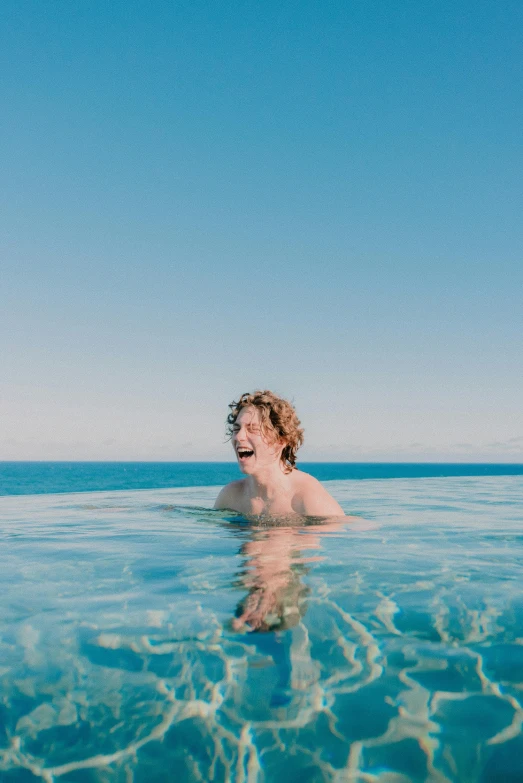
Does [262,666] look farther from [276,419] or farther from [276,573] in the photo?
[276,419]

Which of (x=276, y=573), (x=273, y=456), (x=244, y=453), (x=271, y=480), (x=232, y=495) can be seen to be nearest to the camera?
(x=276, y=573)

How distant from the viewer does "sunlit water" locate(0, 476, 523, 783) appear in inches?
86.2

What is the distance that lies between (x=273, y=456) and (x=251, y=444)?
0.35 metres

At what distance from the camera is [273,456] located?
654 cm

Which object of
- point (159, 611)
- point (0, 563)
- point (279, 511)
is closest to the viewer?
point (159, 611)

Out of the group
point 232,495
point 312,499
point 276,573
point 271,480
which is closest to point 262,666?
point 276,573

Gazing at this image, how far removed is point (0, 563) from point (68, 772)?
3.12 meters

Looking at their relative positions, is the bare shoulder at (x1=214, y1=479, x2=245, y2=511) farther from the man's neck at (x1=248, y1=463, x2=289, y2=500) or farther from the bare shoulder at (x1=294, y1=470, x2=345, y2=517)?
the bare shoulder at (x1=294, y1=470, x2=345, y2=517)

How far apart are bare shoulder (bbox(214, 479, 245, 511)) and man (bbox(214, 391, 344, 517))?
530mm

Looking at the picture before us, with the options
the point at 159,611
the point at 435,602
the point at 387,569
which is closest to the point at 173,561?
the point at 159,611

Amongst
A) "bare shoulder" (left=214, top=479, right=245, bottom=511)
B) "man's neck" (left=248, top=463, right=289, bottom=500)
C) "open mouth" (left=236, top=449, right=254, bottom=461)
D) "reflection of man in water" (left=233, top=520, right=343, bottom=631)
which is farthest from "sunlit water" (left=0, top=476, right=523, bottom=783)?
"bare shoulder" (left=214, top=479, right=245, bottom=511)

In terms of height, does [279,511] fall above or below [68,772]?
above

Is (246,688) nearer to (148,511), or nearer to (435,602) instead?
(435,602)

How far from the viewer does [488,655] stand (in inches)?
113
